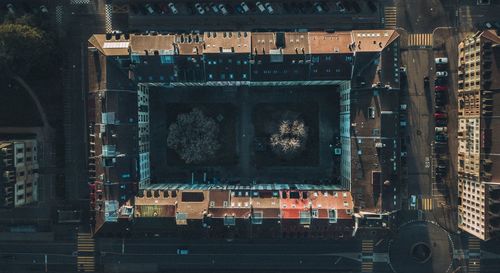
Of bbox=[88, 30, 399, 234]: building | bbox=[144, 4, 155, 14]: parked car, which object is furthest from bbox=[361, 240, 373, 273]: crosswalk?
bbox=[144, 4, 155, 14]: parked car

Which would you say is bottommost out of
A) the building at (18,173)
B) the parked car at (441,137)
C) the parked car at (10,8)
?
the building at (18,173)

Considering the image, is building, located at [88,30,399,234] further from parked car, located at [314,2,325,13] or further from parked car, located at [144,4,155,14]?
parked car, located at [144,4,155,14]

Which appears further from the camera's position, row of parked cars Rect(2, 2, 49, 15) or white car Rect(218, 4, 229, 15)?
row of parked cars Rect(2, 2, 49, 15)

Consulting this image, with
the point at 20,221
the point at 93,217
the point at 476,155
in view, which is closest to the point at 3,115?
the point at 20,221

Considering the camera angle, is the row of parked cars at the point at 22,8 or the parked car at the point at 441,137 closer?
the parked car at the point at 441,137

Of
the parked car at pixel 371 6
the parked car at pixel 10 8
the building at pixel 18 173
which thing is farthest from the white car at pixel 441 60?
the parked car at pixel 10 8

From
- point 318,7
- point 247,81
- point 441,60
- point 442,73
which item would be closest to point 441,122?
point 442,73

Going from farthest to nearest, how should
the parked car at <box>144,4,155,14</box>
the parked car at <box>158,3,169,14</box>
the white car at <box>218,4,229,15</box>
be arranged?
the parked car at <box>144,4,155,14</box>, the parked car at <box>158,3,169,14</box>, the white car at <box>218,4,229,15</box>

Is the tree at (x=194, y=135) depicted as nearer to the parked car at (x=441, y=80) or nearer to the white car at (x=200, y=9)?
the white car at (x=200, y=9)
